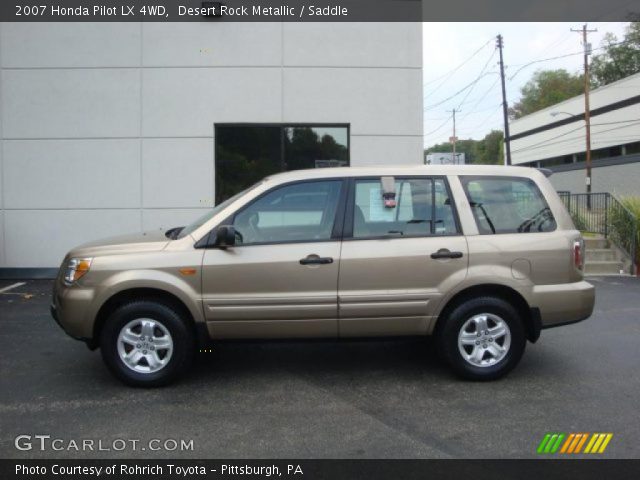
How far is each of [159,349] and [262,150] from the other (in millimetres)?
6250

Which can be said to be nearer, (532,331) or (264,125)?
(532,331)

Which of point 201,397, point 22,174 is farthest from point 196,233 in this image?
point 22,174

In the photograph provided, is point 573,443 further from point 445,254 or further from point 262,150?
point 262,150

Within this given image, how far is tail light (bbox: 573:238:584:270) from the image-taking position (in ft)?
17.0

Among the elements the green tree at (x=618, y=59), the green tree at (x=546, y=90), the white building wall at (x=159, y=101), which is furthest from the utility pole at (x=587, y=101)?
the green tree at (x=546, y=90)

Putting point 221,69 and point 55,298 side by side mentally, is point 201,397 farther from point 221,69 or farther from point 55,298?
point 221,69

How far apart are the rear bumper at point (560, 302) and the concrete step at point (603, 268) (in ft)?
25.0

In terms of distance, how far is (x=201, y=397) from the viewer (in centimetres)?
486

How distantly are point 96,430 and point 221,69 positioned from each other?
7.82m

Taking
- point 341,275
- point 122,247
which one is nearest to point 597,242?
point 341,275

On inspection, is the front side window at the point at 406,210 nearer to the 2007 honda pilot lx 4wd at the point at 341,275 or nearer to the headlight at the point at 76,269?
the 2007 honda pilot lx 4wd at the point at 341,275

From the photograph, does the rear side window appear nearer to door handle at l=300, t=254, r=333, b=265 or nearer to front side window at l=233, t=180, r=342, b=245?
front side window at l=233, t=180, r=342, b=245

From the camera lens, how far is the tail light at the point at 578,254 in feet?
17.0

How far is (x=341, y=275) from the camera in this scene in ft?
16.4
